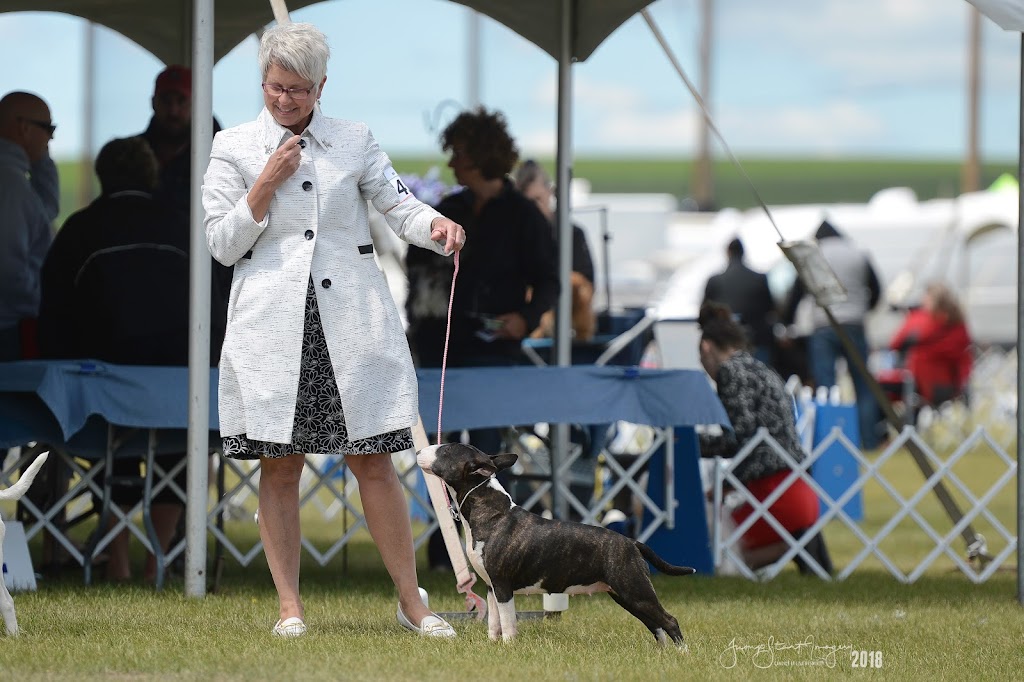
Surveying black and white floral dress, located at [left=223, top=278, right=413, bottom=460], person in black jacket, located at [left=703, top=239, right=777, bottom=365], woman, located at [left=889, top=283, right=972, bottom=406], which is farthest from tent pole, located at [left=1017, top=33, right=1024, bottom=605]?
woman, located at [left=889, top=283, right=972, bottom=406]

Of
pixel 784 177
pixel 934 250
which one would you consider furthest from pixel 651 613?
pixel 784 177

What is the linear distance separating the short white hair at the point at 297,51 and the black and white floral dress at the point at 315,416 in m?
0.57

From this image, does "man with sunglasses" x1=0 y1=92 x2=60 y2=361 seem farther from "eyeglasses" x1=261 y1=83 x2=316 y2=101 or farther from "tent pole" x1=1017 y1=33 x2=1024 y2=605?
"tent pole" x1=1017 y1=33 x2=1024 y2=605

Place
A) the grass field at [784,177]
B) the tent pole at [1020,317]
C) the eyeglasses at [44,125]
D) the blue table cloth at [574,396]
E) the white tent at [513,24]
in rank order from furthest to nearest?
1. the grass field at [784,177]
2. the white tent at [513,24]
3. the eyeglasses at [44,125]
4. the blue table cloth at [574,396]
5. the tent pole at [1020,317]

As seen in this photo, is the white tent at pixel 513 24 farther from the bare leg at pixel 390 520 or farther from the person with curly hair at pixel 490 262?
the bare leg at pixel 390 520

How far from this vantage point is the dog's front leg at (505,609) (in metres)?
3.94

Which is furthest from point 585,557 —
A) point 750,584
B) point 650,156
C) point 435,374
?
point 650,156

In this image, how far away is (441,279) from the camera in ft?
20.9

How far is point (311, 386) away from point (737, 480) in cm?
280

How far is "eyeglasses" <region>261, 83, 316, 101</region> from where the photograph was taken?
3.86 meters

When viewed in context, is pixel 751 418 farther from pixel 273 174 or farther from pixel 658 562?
pixel 273 174

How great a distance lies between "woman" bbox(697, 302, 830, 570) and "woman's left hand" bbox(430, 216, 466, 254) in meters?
2.63

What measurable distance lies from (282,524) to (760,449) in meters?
2.83

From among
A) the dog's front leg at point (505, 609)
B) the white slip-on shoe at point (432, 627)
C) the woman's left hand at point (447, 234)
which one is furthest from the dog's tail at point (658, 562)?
the woman's left hand at point (447, 234)
